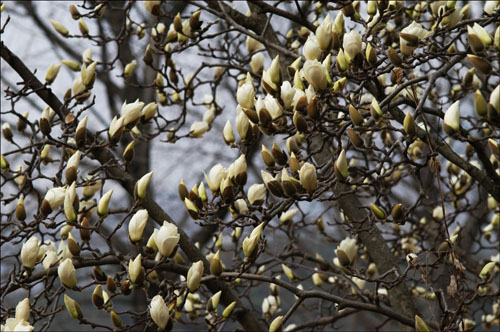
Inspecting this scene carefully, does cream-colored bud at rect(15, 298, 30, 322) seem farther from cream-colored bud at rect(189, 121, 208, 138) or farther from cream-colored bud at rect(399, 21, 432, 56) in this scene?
cream-colored bud at rect(189, 121, 208, 138)

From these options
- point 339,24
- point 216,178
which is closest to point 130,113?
point 216,178

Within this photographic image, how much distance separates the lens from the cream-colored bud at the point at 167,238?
112cm

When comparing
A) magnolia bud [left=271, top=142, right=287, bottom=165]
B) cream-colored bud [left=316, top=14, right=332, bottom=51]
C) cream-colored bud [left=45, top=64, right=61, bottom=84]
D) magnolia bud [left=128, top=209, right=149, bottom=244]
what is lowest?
magnolia bud [left=271, top=142, right=287, bottom=165]

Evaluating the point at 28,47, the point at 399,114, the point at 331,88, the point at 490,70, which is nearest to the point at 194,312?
the point at 399,114

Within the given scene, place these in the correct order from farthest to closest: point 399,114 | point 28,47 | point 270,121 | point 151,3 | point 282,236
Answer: point 28,47 < point 282,236 < point 151,3 < point 399,114 < point 270,121

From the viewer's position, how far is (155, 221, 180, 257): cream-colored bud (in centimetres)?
112

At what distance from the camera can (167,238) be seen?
1123 millimetres

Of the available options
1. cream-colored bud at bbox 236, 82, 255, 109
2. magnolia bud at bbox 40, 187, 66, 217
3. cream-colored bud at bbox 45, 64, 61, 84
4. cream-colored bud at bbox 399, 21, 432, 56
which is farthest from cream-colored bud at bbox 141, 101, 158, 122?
cream-colored bud at bbox 399, 21, 432, 56

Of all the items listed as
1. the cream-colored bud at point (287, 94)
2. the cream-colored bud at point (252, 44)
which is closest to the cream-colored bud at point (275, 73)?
the cream-colored bud at point (287, 94)

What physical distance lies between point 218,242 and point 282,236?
6.72 ft

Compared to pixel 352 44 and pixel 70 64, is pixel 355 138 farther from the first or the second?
pixel 70 64

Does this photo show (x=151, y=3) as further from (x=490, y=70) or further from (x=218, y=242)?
(x=490, y=70)

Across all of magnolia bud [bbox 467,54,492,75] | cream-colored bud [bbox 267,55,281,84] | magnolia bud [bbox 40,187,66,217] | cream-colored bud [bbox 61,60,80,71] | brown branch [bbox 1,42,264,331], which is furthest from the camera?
cream-colored bud [bbox 61,60,80,71]

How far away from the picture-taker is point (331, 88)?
1165 mm
